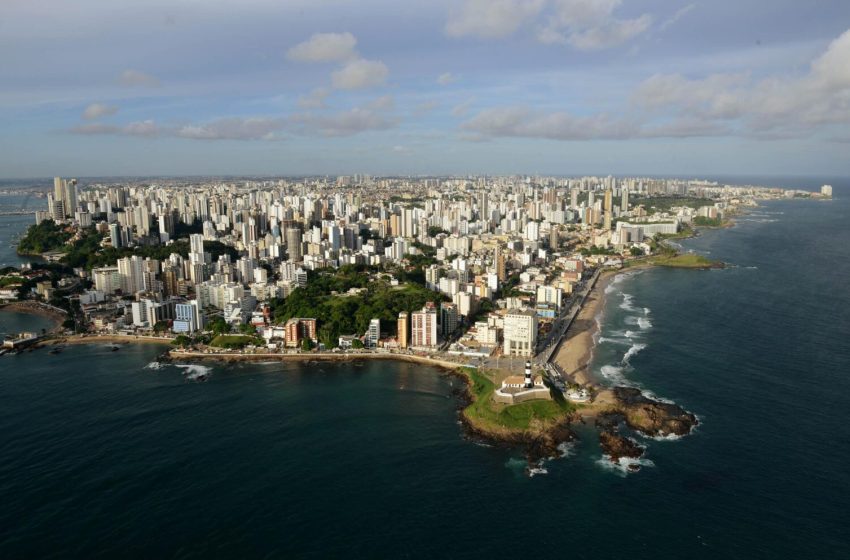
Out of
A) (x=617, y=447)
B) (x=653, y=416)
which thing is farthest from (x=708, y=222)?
(x=617, y=447)

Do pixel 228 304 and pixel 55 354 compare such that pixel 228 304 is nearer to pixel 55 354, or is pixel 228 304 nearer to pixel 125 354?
pixel 125 354

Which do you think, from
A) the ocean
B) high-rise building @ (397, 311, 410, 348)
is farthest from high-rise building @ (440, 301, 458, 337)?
the ocean

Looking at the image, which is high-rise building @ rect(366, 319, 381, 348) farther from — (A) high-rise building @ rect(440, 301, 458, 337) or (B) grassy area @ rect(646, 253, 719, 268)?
(B) grassy area @ rect(646, 253, 719, 268)

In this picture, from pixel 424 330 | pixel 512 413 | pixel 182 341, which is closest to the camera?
pixel 512 413

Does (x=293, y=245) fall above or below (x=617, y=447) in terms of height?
→ above

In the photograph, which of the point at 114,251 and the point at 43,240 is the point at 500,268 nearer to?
the point at 114,251

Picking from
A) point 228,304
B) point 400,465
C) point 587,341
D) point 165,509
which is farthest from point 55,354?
point 587,341

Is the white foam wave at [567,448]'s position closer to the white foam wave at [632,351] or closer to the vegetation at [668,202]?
the white foam wave at [632,351]

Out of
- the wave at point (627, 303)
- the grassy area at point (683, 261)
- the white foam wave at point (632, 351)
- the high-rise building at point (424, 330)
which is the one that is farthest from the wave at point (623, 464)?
the grassy area at point (683, 261)
